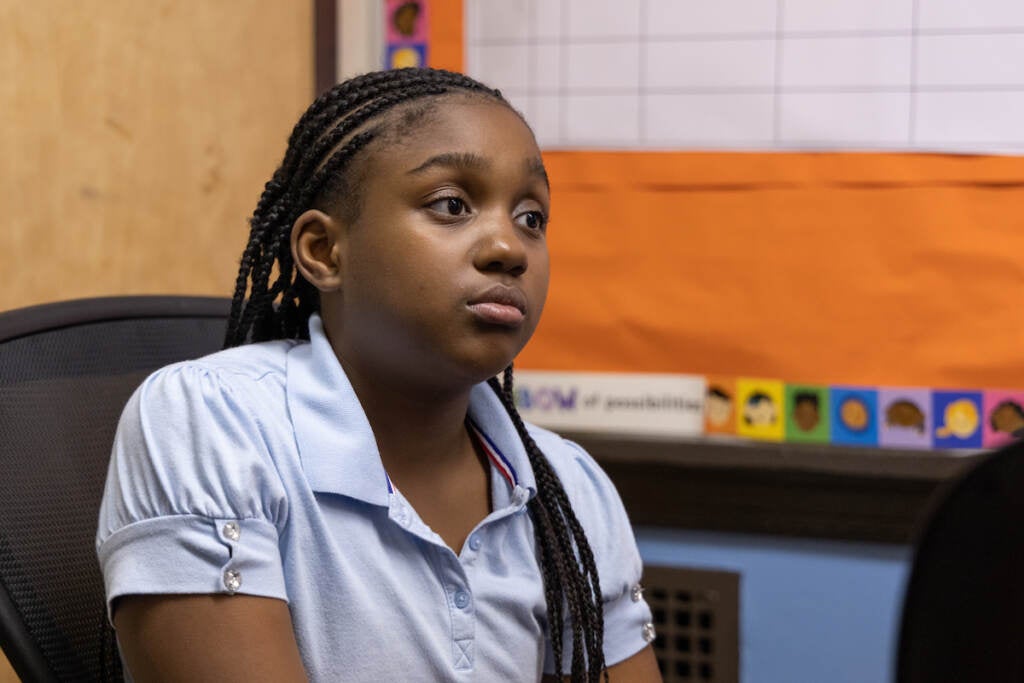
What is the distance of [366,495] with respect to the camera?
2.52 feet

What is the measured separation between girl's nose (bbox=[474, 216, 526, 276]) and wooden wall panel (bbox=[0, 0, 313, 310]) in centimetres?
57

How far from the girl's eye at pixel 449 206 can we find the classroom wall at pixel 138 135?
54cm

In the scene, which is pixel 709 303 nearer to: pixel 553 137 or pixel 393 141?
pixel 553 137

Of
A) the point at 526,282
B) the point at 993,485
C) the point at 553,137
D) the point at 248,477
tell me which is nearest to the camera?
the point at 993,485

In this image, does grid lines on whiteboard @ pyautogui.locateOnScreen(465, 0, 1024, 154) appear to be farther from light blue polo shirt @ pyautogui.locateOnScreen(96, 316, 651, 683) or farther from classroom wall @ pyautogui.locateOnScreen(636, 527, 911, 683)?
light blue polo shirt @ pyautogui.locateOnScreen(96, 316, 651, 683)

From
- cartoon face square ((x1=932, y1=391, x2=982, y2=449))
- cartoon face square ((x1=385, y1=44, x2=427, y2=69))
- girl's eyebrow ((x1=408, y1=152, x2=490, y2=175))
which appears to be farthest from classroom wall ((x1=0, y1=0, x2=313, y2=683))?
cartoon face square ((x1=932, y1=391, x2=982, y2=449))

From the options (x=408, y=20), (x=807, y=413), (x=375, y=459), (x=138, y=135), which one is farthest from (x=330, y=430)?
(x=408, y=20)

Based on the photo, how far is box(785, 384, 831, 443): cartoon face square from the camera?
1.36 m

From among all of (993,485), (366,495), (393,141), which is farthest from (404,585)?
(993,485)

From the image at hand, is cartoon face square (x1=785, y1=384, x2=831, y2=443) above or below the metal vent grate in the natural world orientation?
above

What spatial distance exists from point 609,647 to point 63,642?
1.42 feet

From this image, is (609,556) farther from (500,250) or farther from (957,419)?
(957,419)

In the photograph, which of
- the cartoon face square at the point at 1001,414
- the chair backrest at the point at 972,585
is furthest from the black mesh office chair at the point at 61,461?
the cartoon face square at the point at 1001,414

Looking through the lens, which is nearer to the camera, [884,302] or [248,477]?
[248,477]
